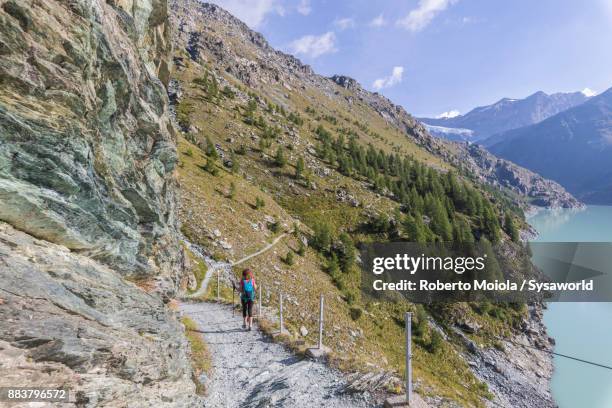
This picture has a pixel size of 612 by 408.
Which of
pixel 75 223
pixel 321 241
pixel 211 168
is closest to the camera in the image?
pixel 75 223

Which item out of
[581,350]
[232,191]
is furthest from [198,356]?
[581,350]

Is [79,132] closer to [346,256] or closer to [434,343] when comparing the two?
[434,343]

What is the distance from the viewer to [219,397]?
37.8 ft

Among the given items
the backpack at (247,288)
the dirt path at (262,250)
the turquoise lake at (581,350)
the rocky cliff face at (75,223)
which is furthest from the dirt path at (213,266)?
the turquoise lake at (581,350)

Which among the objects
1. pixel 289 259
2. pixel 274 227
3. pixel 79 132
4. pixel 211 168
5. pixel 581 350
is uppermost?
pixel 211 168

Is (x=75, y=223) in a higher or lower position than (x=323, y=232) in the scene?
lower

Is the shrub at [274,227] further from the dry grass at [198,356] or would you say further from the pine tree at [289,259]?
the dry grass at [198,356]

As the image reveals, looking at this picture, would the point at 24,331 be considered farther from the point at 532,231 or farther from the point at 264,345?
the point at 532,231

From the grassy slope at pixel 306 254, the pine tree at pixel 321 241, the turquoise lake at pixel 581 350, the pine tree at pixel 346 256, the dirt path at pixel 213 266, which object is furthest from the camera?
the pine tree at pixel 321 241

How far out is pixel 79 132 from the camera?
10117 mm

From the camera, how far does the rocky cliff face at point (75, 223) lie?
7.03m

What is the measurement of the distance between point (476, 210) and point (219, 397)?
12424cm

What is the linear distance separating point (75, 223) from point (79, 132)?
8.89ft

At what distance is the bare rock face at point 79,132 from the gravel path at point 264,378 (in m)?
5.01
